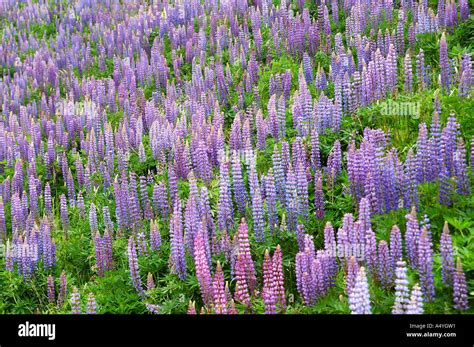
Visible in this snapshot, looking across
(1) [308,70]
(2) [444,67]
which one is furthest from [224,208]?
(1) [308,70]

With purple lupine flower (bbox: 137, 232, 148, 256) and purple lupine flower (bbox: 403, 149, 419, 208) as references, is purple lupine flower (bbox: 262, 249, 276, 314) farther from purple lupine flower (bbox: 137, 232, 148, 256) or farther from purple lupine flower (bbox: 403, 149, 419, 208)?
purple lupine flower (bbox: 137, 232, 148, 256)

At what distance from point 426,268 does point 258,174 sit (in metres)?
3.01

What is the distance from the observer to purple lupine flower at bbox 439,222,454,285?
16.0 feet

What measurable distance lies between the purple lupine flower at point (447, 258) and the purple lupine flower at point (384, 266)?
414mm

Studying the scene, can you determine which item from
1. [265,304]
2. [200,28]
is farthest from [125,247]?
[200,28]

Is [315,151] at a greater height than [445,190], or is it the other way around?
[315,151]

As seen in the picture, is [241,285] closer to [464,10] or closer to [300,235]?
[300,235]

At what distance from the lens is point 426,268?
4863 millimetres

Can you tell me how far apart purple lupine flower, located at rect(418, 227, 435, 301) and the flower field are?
11 mm

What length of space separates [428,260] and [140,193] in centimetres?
423

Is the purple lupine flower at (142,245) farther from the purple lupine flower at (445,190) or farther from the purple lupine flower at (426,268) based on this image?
the purple lupine flower at (426,268)

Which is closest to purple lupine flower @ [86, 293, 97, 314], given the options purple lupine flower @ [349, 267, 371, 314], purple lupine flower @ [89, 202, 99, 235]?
purple lupine flower @ [89, 202, 99, 235]

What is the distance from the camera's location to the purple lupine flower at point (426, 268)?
4.86 metres
